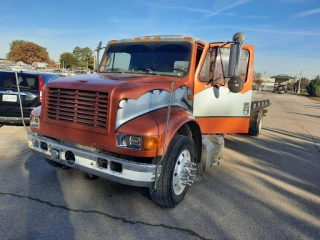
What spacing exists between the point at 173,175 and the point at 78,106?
147cm

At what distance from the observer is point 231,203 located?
3.87 metres

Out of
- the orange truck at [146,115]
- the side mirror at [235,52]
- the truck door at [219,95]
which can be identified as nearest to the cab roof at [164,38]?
the orange truck at [146,115]

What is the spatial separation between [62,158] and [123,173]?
3.13 feet

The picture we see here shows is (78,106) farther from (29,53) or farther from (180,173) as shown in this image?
(29,53)

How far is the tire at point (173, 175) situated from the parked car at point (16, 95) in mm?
4837

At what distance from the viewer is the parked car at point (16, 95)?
6945 millimetres

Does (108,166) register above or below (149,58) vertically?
below

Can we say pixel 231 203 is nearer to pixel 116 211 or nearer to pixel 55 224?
pixel 116 211

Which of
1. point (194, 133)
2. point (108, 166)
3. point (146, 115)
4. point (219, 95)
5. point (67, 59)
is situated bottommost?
point (108, 166)

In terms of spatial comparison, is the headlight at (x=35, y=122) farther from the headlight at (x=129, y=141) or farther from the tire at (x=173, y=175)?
the tire at (x=173, y=175)

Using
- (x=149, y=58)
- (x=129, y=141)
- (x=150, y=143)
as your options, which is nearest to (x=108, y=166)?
(x=129, y=141)

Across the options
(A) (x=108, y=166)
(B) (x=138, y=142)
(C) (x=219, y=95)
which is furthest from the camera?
(C) (x=219, y=95)

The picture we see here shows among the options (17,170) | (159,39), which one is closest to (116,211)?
(17,170)

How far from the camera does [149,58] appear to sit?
4.59 m
